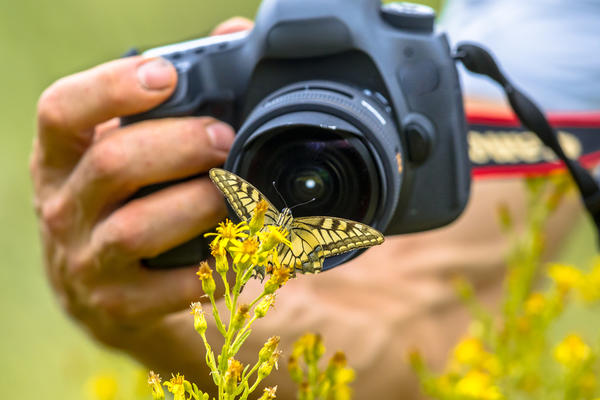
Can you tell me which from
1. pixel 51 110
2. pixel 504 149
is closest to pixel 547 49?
pixel 504 149

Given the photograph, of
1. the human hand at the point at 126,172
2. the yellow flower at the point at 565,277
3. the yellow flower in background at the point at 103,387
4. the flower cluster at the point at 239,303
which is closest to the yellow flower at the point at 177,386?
the flower cluster at the point at 239,303

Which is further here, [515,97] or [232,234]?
[515,97]

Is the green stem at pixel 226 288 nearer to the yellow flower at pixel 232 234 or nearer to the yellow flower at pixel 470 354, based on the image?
the yellow flower at pixel 232 234

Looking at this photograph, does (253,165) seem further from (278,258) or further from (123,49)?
(123,49)

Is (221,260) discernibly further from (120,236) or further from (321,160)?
(120,236)

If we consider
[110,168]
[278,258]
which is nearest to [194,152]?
[110,168]

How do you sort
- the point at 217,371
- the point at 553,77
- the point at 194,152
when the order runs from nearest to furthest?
the point at 217,371 < the point at 194,152 < the point at 553,77

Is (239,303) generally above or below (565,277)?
above

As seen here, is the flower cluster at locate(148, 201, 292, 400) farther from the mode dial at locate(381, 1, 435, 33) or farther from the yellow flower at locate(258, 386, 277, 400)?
the mode dial at locate(381, 1, 435, 33)
